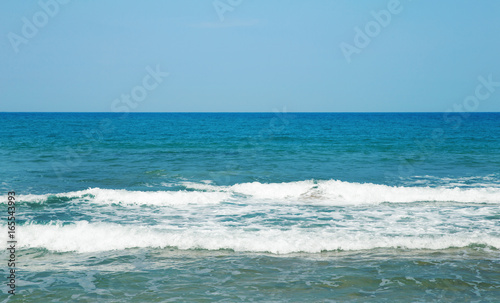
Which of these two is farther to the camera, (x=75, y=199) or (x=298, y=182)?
(x=298, y=182)

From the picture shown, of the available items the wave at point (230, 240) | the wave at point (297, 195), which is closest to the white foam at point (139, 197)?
the wave at point (297, 195)

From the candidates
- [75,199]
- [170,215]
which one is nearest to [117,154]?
[75,199]

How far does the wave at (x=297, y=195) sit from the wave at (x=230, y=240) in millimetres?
4169

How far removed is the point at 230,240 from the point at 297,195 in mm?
6720

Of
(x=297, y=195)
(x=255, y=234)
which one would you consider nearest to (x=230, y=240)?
(x=255, y=234)

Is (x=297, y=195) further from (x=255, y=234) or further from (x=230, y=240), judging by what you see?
(x=230, y=240)

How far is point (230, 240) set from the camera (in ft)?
34.7

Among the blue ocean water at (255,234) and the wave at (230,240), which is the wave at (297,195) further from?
the wave at (230,240)

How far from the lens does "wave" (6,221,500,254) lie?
1024cm

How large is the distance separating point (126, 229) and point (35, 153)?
843 inches

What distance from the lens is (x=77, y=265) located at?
9164 millimetres

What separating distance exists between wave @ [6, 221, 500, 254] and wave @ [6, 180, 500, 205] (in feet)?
13.7

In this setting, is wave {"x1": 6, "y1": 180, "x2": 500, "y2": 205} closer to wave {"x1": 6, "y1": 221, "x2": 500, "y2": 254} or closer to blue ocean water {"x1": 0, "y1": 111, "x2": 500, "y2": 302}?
blue ocean water {"x1": 0, "y1": 111, "x2": 500, "y2": 302}

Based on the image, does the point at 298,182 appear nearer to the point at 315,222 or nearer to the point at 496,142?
the point at 315,222
